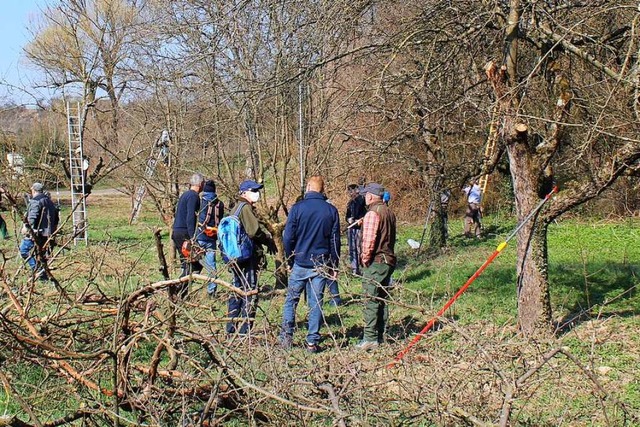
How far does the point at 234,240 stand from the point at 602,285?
5.72 metres

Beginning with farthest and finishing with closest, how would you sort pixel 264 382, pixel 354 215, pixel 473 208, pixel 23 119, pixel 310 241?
pixel 23 119 < pixel 473 208 < pixel 354 215 < pixel 310 241 < pixel 264 382

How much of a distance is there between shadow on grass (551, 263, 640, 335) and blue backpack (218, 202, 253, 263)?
12.0 ft

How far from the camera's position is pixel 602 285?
34.5ft

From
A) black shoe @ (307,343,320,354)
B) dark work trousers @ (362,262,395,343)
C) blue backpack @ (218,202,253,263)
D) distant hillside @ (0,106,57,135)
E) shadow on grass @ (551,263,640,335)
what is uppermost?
distant hillside @ (0,106,57,135)

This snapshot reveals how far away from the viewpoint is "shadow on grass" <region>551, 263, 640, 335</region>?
8.96m

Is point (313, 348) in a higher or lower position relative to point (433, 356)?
lower

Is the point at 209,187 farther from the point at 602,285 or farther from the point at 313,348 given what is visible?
the point at 602,285

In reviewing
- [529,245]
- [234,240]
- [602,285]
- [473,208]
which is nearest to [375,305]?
[234,240]

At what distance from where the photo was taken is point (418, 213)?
2316 cm

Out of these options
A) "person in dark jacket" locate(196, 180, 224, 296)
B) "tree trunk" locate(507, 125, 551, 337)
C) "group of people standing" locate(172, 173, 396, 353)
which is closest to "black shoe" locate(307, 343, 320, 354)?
"group of people standing" locate(172, 173, 396, 353)

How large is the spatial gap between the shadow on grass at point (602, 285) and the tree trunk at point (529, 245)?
37.0 inches

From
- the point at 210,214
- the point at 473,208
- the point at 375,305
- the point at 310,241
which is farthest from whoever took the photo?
the point at 473,208

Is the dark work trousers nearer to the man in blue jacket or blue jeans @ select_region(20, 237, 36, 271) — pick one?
the man in blue jacket

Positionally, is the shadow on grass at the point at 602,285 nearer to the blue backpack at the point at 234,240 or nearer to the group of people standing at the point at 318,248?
the group of people standing at the point at 318,248
